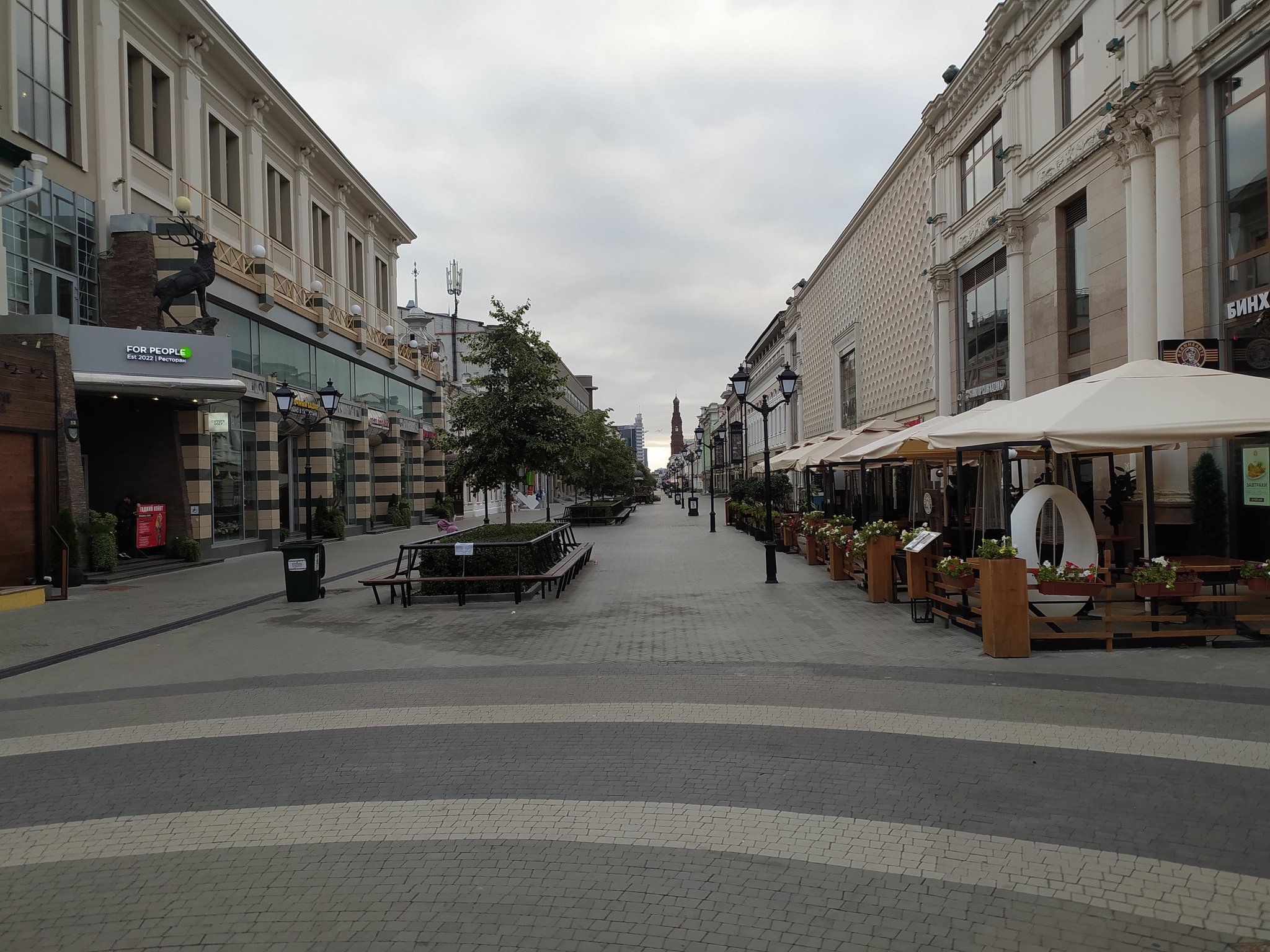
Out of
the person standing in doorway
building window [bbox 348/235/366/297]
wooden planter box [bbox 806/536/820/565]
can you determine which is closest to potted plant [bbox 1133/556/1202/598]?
wooden planter box [bbox 806/536/820/565]

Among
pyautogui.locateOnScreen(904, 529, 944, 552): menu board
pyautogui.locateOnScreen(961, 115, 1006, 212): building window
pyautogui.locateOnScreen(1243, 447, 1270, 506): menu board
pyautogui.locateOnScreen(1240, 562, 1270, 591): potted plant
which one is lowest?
pyautogui.locateOnScreen(1240, 562, 1270, 591): potted plant

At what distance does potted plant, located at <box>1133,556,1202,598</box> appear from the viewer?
885 centimetres

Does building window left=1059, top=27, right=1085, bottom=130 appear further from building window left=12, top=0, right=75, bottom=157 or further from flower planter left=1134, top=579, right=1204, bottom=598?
building window left=12, top=0, right=75, bottom=157

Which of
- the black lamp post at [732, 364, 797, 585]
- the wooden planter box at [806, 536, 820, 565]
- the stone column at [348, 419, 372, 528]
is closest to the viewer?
the black lamp post at [732, 364, 797, 585]

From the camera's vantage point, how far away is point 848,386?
1635 inches

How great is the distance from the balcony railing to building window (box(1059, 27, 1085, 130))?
21.4 meters

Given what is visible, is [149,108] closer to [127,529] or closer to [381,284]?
[127,529]

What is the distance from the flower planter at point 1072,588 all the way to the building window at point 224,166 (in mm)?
25355

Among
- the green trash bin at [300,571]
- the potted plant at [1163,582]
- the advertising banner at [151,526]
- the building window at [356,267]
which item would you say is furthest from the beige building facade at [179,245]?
the potted plant at [1163,582]

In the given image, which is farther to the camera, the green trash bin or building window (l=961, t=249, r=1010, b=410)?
building window (l=961, t=249, r=1010, b=410)

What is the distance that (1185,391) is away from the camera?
9234 millimetres

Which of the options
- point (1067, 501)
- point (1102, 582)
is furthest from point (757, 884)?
point (1067, 501)

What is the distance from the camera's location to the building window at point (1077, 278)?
687 inches

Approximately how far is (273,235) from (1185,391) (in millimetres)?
28906
